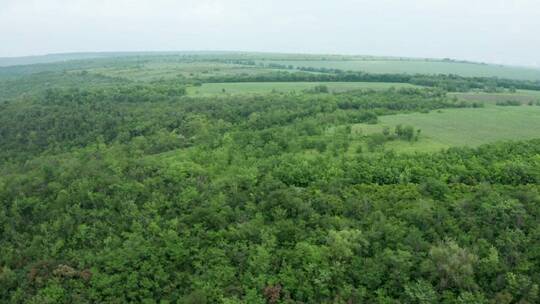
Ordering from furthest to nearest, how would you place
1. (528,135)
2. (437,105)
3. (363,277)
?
1. (437,105)
2. (528,135)
3. (363,277)

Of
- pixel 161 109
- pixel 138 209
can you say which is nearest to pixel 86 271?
pixel 138 209

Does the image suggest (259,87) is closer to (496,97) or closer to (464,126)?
(496,97)

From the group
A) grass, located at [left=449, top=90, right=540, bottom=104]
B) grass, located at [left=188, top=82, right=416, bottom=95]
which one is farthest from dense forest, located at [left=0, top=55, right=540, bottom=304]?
grass, located at [left=188, top=82, right=416, bottom=95]

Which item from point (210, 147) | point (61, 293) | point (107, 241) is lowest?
point (61, 293)

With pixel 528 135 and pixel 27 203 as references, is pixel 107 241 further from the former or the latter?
pixel 528 135

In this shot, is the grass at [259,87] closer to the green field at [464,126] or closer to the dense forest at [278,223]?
the green field at [464,126]

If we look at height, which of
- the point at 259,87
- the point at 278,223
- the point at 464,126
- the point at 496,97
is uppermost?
the point at 496,97

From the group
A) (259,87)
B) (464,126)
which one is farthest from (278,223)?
(259,87)
